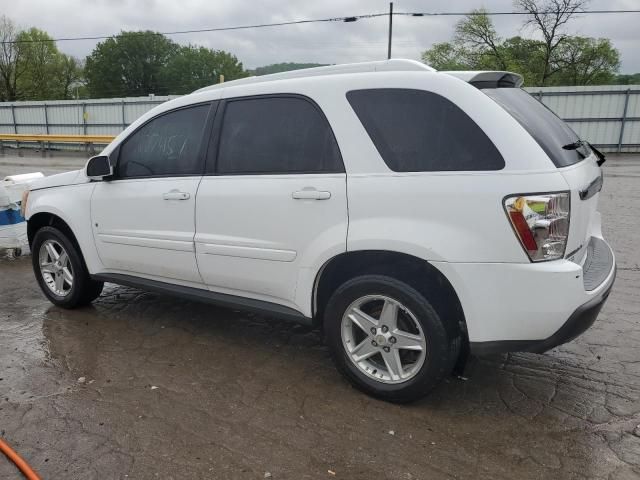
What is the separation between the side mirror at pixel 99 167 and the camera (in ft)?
13.4

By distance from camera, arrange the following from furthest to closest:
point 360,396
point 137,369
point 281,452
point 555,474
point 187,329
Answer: point 187,329 → point 137,369 → point 360,396 → point 281,452 → point 555,474

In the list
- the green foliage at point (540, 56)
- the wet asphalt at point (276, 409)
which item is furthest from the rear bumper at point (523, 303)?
the green foliage at point (540, 56)

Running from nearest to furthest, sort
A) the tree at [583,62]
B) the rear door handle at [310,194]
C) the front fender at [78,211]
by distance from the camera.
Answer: the rear door handle at [310,194] < the front fender at [78,211] < the tree at [583,62]

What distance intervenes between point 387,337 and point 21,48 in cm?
6541

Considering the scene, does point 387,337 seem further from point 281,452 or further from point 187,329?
point 187,329

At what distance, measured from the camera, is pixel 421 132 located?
2.86 metres

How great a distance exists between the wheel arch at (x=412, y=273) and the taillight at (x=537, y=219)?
444mm

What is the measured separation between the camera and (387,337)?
9.85ft

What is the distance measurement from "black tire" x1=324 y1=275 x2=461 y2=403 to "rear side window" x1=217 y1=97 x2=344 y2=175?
0.69 m

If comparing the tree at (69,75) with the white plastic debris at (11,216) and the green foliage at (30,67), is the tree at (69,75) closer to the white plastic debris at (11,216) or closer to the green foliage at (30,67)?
the green foliage at (30,67)

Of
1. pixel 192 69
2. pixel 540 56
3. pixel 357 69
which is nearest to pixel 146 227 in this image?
pixel 357 69

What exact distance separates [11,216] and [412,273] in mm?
5627

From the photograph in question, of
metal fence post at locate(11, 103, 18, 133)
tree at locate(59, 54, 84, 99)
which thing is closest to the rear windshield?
metal fence post at locate(11, 103, 18, 133)

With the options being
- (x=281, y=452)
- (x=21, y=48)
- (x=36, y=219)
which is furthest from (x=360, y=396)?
(x=21, y=48)
